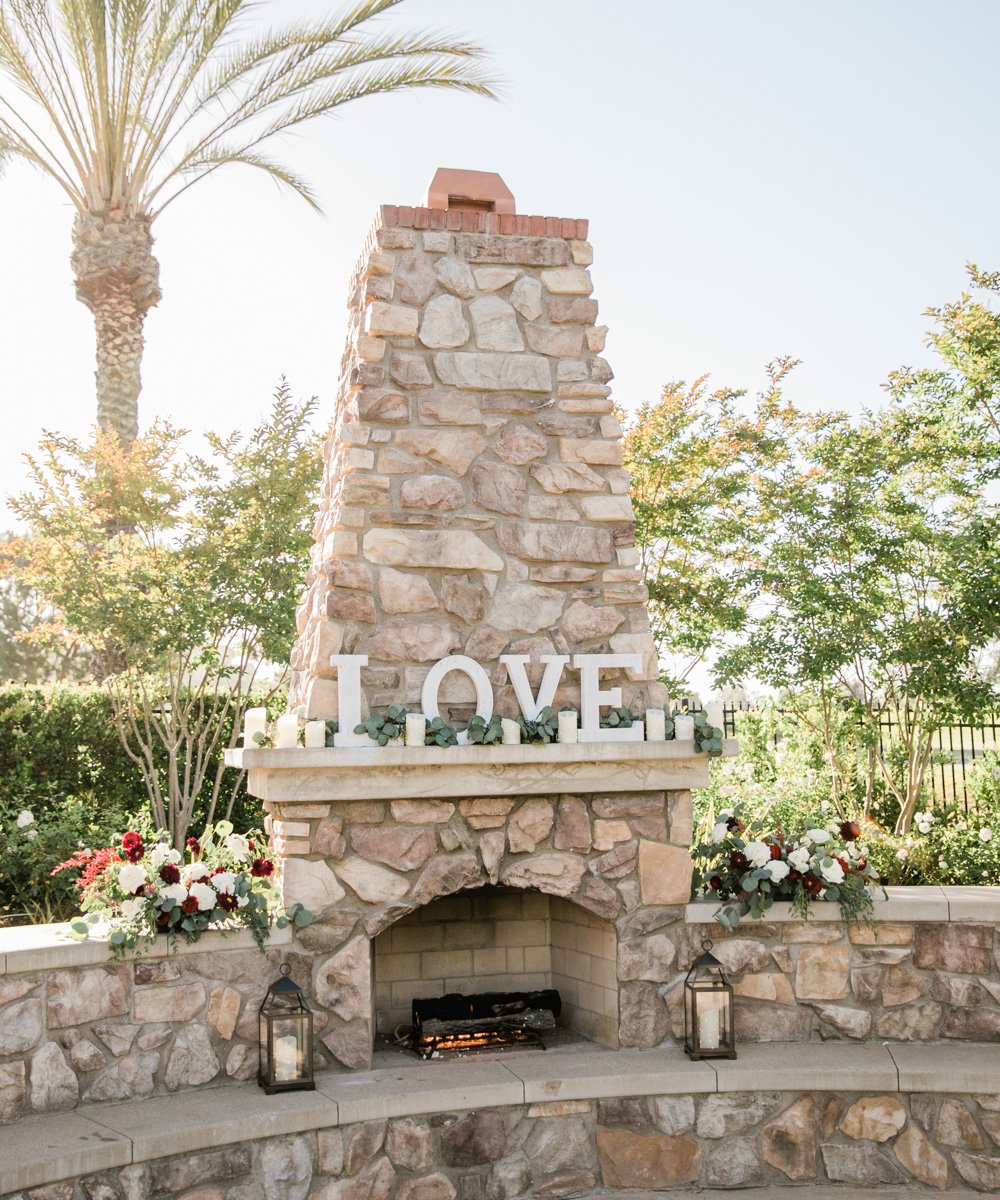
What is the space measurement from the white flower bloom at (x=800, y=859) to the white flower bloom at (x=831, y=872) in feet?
0.27

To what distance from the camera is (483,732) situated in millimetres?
5355

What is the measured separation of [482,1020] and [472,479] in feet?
9.33

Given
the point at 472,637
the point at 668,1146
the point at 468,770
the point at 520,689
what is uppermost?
the point at 472,637

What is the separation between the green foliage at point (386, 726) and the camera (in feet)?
17.2

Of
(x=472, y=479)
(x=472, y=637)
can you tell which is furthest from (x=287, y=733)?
(x=472, y=479)

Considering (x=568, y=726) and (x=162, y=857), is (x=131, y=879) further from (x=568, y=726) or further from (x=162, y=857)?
(x=568, y=726)

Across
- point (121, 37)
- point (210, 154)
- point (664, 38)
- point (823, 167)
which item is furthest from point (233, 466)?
point (823, 167)

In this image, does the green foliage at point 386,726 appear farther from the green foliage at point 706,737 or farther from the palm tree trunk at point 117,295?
the palm tree trunk at point 117,295

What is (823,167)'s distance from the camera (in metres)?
8.20

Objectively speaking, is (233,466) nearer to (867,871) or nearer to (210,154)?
(210,154)

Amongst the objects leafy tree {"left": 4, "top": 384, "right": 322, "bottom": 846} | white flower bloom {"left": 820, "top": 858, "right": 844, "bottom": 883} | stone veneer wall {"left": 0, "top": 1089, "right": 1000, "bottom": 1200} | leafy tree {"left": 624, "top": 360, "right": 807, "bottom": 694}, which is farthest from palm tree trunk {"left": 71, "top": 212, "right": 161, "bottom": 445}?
white flower bloom {"left": 820, "top": 858, "right": 844, "bottom": 883}

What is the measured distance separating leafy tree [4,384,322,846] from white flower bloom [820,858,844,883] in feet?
15.7

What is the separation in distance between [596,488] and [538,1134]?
10.6 feet

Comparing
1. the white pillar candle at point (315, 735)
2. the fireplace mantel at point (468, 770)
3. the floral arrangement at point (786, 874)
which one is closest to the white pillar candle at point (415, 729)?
the fireplace mantel at point (468, 770)
